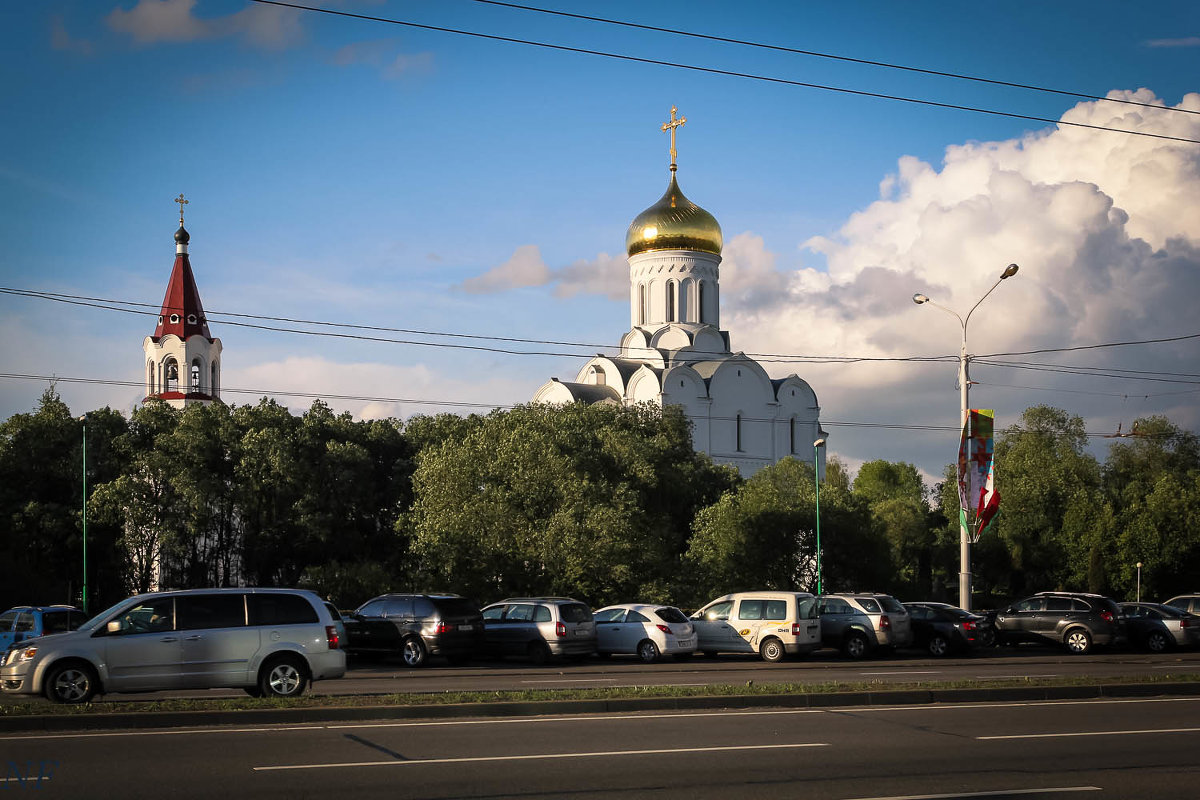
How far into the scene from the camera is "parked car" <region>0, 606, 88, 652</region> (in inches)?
893

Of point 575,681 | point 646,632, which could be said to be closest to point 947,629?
point 646,632

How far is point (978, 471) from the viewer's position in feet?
87.3

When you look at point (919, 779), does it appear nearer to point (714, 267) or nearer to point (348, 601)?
point (348, 601)

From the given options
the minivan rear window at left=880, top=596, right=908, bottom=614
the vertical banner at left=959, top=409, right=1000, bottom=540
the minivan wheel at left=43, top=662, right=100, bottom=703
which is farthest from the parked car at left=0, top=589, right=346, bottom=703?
the vertical banner at left=959, top=409, right=1000, bottom=540

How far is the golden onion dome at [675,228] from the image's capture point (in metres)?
68.4

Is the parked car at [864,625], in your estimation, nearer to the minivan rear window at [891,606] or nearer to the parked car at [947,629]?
the minivan rear window at [891,606]

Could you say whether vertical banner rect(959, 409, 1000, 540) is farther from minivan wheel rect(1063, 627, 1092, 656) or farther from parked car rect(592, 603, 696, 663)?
parked car rect(592, 603, 696, 663)

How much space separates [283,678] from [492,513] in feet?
59.9

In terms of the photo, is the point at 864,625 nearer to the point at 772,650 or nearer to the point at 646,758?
the point at 772,650

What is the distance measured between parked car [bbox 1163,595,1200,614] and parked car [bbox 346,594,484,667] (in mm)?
19236

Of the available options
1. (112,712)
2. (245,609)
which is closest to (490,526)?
(245,609)

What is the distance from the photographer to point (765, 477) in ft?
178

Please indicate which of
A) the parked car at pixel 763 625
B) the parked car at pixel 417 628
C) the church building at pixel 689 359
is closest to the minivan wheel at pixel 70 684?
the parked car at pixel 417 628

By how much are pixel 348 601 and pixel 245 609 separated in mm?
21250
